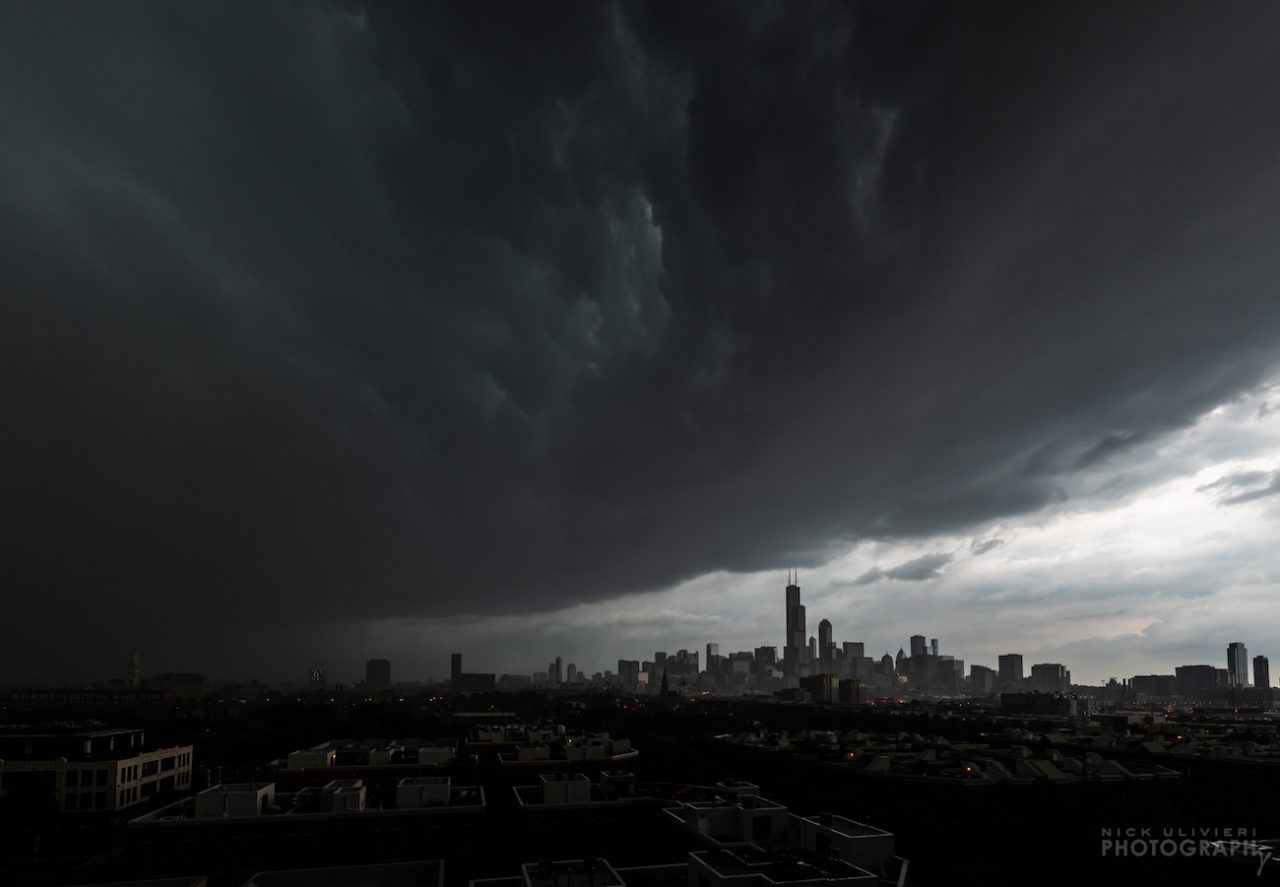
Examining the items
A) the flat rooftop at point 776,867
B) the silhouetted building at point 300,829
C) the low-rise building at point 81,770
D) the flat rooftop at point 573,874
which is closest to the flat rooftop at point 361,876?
the flat rooftop at point 573,874

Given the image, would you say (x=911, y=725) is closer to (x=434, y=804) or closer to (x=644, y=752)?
(x=644, y=752)

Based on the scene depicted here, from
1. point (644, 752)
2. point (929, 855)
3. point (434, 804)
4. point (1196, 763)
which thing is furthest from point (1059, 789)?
point (434, 804)

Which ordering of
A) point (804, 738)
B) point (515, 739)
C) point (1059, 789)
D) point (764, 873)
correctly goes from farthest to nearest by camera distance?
point (804, 738) → point (515, 739) → point (1059, 789) → point (764, 873)

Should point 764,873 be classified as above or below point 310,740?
above

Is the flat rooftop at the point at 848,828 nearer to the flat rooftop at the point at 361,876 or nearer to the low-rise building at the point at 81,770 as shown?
the flat rooftop at the point at 361,876

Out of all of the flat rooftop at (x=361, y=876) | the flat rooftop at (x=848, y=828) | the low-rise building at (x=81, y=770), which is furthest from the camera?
the low-rise building at (x=81, y=770)

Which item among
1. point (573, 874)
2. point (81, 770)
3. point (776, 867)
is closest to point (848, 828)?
point (776, 867)

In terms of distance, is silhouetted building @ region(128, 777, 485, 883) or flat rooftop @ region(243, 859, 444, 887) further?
silhouetted building @ region(128, 777, 485, 883)

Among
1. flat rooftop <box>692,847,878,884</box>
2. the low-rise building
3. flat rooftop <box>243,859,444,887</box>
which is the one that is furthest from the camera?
the low-rise building

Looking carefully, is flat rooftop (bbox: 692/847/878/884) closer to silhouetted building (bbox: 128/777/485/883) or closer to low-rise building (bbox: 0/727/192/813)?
silhouetted building (bbox: 128/777/485/883)

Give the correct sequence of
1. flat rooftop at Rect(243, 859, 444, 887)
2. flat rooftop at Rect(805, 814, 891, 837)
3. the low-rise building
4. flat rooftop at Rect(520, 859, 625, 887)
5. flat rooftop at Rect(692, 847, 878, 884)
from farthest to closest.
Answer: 1. the low-rise building
2. flat rooftop at Rect(805, 814, 891, 837)
3. flat rooftop at Rect(243, 859, 444, 887)
4. flat rooftop at Rect(520, 859, 625, 887)
5. flat rooftop at Rect(692, 847, 878, 884)

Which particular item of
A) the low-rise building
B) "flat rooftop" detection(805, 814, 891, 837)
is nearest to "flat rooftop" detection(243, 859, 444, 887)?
"flat rooftop" detection(805, 814, 891, 837)
